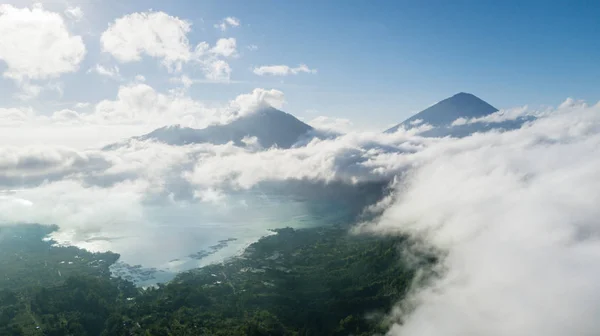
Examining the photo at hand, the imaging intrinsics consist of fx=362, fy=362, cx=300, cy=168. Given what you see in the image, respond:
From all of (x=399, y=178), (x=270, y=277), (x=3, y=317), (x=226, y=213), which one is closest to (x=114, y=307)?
(x=3, y=317)

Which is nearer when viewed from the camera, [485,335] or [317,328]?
[485,335]

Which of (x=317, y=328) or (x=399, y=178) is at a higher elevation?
(x=399, y=178)

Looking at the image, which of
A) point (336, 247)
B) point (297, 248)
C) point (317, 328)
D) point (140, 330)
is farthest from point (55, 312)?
point (336, 247)

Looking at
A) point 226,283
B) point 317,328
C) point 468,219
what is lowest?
point 317,328

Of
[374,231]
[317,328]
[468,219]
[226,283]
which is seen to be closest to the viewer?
[317,328]

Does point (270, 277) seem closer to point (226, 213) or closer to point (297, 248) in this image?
point (297, 248)

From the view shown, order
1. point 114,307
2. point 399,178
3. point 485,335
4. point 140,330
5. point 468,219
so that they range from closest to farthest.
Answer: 1. point 485,335
2. point 140,330
3. point 114,307
4. point 468,219
5. point 399,178

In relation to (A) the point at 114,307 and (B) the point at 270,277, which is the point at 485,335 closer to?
(B) the point at 270,277
